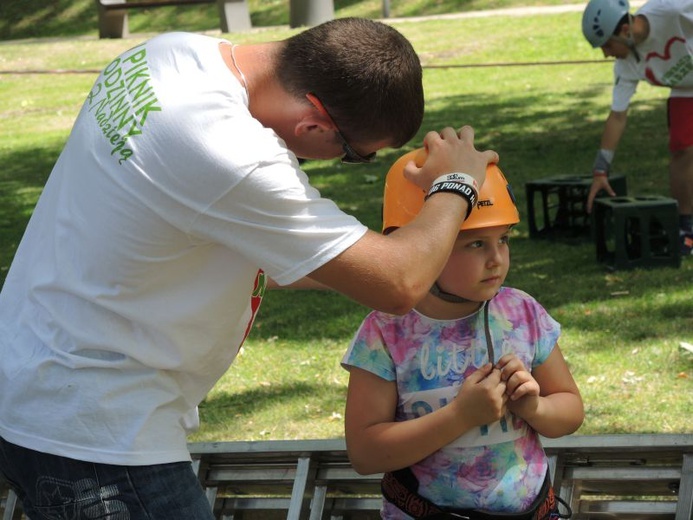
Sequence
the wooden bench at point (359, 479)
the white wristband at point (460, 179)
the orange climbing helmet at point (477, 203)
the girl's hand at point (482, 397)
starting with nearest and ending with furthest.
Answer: the white wristband at point (460, 179), the girl's hand at point (482, 397), the orange climbing helmet at point (477, 203), the wooden bench at point (359, 479)

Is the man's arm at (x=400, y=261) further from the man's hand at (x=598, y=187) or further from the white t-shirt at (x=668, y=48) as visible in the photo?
the white t-shirt at (x=668, y=48)

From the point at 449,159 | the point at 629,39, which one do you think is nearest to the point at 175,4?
the point at 629,39

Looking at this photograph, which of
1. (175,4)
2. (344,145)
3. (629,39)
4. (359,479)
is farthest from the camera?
(175,4)

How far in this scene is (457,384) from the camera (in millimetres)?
2951

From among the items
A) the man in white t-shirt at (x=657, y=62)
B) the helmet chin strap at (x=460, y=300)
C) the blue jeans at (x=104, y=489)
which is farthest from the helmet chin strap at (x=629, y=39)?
the blue jeans at (x=104, y=489)

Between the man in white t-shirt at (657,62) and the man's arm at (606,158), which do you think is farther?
the man's arm at (606,158)

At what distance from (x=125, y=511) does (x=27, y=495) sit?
286 millimetres

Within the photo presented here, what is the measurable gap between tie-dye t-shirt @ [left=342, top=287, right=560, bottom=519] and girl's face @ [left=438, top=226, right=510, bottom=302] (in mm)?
90

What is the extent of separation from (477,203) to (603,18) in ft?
18.2

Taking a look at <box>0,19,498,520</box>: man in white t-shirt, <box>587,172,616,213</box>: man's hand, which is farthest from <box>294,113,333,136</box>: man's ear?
<box>587,172,616,213</box>: man's hand

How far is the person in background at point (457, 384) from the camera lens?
2926mm

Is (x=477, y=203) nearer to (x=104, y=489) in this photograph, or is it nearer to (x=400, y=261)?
(x=400, y=261)

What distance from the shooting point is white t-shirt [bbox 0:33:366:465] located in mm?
2414

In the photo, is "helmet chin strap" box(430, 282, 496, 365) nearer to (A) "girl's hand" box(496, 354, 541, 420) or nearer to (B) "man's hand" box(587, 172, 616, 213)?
(A) "girl's hand" box(496, 354, 541, 420)
